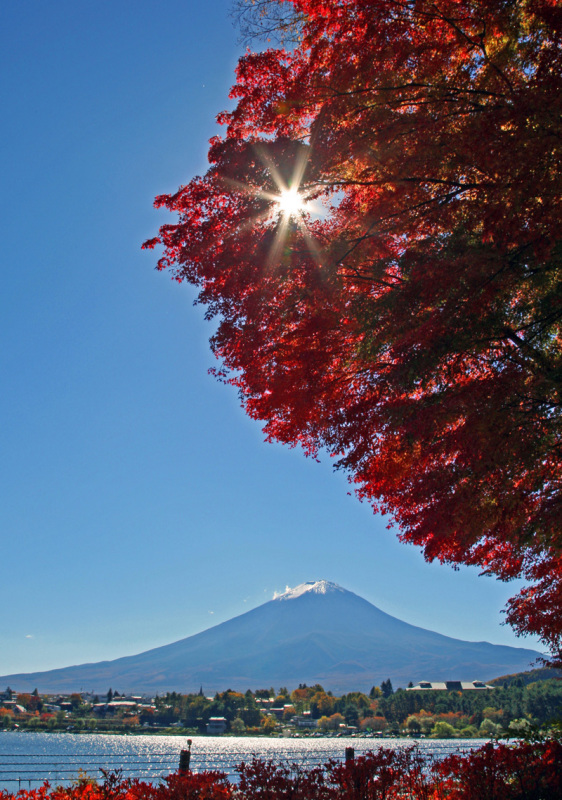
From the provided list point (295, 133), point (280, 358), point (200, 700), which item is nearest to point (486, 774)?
point (280, 358)

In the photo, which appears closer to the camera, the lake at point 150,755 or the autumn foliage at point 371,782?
the autumn foliage at point 371,782

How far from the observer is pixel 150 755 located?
1008 centimetres

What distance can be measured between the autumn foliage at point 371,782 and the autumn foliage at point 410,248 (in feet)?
11.6

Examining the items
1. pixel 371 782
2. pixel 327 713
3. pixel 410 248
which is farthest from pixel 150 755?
pixel 327 713

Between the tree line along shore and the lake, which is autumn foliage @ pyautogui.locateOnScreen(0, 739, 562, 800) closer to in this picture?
the lake

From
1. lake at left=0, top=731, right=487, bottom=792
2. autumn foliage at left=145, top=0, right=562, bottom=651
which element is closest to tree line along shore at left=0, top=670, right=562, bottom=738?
lake at left=0, top=731, right=487, bottom=792

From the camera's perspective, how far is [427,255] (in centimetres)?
517

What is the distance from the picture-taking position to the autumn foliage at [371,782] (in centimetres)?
638

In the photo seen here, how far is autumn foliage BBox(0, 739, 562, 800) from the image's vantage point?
20.9ft

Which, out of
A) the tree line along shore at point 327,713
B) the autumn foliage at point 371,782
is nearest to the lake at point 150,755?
the autumn foliage at point 371,782

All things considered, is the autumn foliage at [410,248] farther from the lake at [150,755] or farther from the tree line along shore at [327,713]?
the tree line along shore at [327,713]

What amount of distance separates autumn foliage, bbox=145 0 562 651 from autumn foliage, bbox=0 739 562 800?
354 centimetres

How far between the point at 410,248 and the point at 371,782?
6778mm

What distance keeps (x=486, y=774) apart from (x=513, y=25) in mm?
9357
